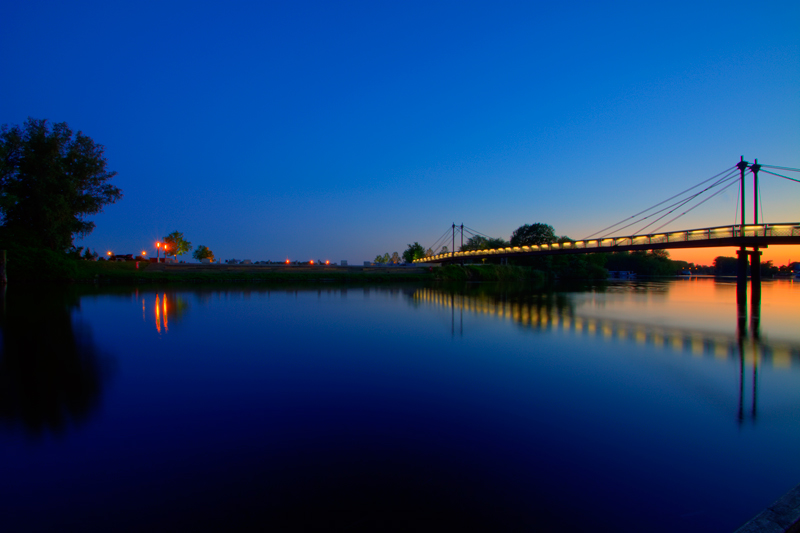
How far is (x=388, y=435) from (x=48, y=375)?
608cm

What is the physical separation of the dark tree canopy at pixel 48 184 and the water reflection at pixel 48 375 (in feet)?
88.8

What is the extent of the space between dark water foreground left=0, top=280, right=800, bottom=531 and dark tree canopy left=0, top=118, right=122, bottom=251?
3048 centimetres

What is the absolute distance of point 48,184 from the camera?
3250 cm

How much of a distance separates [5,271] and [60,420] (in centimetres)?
3794

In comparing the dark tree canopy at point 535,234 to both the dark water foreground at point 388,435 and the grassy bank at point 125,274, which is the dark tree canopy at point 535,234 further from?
the dark water foreground at point 388,435

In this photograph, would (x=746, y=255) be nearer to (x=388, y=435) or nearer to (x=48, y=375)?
(x=388, y=435)

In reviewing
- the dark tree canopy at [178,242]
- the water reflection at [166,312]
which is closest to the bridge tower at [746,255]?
the water reflection at [166,312]

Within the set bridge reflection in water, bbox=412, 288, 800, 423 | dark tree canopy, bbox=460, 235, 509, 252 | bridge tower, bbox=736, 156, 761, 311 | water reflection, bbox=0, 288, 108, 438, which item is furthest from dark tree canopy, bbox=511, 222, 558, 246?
water reflection, bbox=0, 288, 108, 438

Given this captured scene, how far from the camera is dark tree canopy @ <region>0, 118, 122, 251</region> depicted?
1268 inches

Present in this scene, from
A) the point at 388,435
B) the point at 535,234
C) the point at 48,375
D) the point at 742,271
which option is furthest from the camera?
the point at 535,234

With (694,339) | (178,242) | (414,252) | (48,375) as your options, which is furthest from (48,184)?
(414,252)

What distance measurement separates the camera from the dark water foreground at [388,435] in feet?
10.2

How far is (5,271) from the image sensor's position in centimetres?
3152

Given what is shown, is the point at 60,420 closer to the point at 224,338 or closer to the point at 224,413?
the point at 224,413
